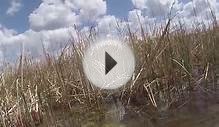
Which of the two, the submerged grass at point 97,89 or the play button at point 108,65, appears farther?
the play button at point 108,65

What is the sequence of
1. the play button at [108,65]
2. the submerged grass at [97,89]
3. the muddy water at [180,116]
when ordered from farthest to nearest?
1. the play button at [108,65]
2. the submerged grass at [97,89]
3. the muddy water at [180,116]

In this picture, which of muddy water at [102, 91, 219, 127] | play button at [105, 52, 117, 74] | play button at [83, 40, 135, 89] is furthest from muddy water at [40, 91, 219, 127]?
play button at [105, 52, 117, 74]

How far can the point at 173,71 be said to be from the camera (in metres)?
5.72

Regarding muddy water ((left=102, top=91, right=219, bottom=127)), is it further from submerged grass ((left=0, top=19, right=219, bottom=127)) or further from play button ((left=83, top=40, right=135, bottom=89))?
play button ((left=83, top=40, right=135, bottom=89))

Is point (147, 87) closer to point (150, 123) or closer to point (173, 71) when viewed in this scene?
point (173, 71)

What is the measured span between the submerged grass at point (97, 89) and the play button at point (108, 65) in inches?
4.8

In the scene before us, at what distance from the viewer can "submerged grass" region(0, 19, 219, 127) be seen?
16.8ft

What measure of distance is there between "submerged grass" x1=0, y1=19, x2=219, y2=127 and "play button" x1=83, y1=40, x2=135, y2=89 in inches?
4.8

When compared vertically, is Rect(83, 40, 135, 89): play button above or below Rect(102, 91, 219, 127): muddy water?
above

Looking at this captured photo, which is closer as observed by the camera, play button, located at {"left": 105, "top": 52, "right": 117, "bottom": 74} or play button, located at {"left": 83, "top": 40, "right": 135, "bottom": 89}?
play button, located at {"left": 83, "top": 40, "right": 135, "bottom": 89}

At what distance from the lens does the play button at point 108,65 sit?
230 inches

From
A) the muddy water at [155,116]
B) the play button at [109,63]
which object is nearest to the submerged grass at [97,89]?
the muddy water at [155,116]

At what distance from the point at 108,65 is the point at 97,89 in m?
0.76

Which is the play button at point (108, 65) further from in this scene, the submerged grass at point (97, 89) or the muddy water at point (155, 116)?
the muddy water at point (155, 116)
